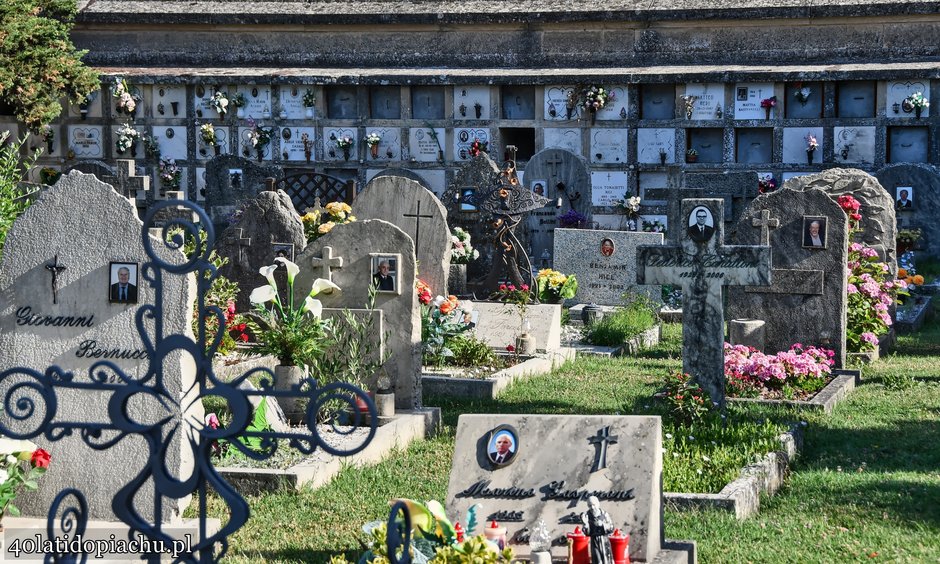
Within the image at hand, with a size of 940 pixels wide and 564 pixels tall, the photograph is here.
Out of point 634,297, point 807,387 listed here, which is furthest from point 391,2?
point 807,387

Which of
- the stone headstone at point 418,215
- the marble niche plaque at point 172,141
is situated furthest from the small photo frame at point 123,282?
the marble niche plaque at point 172,141

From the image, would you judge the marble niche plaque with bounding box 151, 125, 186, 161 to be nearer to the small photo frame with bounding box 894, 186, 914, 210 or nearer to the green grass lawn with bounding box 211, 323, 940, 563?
the small photo frame with bounding box 894, 186, 914, 210

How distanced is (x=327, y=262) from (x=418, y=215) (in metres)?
3.69

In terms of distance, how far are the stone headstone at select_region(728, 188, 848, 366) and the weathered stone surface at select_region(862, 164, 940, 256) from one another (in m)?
10.2

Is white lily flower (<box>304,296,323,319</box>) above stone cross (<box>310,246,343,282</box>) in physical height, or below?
below

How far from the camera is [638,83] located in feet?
71.3

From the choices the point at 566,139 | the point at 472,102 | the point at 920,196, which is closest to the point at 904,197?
the point at 920,196

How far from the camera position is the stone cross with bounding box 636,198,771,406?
865 cm

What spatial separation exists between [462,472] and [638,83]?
17.4 meters

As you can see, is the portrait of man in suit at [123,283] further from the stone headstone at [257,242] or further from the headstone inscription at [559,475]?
the stone headstone at [257,242]

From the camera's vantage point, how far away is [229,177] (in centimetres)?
2181

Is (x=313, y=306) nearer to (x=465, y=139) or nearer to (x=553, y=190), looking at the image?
(x=553, y=190)

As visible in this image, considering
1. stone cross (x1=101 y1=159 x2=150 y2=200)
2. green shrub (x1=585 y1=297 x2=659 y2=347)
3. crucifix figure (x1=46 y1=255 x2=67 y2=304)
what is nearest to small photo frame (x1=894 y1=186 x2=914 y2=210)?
green shrub (x1=585 y1=297 x2=659 y2=347)

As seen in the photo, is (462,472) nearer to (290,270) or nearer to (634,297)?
(290,270)
